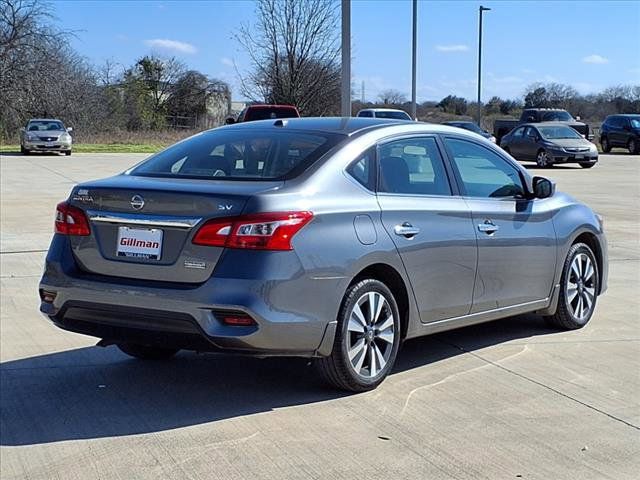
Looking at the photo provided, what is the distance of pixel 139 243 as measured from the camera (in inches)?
187

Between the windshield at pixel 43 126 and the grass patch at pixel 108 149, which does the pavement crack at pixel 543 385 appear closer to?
the windshield at pixel 43 126

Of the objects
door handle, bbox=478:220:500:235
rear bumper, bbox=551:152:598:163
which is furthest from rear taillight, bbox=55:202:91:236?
rear bumper, bbox=551:152:598:163

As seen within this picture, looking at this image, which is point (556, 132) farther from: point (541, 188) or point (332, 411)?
point (332, 411)

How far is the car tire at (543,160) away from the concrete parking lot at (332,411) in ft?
75.0

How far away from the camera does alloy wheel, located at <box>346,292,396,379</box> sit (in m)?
5.02

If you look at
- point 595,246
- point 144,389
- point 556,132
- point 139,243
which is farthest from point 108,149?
point 139,243

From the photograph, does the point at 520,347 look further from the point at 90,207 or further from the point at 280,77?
the point at 280,77

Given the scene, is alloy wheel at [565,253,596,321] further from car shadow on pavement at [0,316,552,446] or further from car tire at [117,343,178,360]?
car tire at [117,343,178,360]

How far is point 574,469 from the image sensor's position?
4.09 metres

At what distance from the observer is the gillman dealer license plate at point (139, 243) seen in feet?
15.4

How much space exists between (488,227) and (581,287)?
4.57ft

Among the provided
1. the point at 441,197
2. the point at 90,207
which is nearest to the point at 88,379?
the point at 90,207

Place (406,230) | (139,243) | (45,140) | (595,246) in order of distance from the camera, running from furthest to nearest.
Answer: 1. (45,140)
2. (595,246)
3. (406,230)
4. (139,243)

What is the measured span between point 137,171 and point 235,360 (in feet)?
4.83
